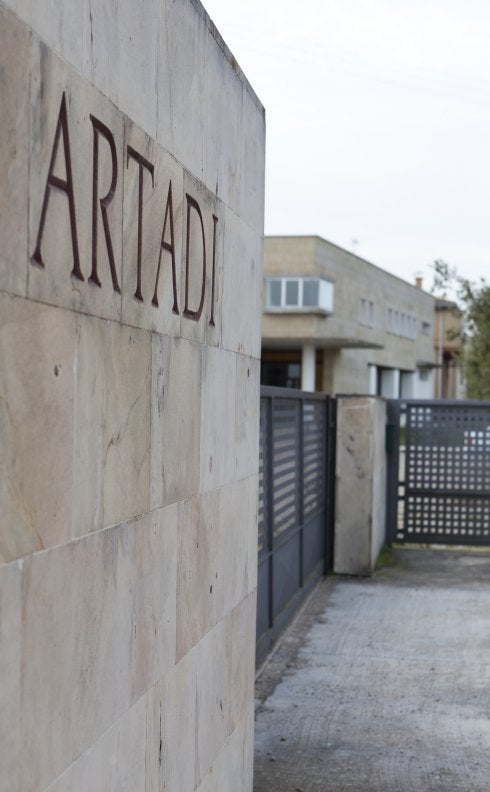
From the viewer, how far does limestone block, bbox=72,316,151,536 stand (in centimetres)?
263

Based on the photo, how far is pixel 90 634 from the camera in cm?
272

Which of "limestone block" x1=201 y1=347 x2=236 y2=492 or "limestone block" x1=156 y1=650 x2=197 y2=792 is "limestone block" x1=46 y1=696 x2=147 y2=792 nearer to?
"limestone block" x1=156 y1=650 x2=197 y2=792

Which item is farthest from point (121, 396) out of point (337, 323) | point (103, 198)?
point (337, 323)

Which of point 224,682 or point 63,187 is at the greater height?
point 63,187

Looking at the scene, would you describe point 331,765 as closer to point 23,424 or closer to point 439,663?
point 439,663

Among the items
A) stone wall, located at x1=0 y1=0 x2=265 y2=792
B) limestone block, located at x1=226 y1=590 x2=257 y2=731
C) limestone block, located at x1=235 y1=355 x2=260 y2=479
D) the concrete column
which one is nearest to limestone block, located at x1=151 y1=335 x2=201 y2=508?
stone wall, located at x1=0 y1=0 x2=265 y2=792

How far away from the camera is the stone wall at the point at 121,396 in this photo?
7.52 feet

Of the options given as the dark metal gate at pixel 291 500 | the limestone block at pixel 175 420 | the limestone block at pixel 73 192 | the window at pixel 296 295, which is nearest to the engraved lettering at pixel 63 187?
the limestone block at pixel 73 192

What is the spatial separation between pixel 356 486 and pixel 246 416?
22.6ft

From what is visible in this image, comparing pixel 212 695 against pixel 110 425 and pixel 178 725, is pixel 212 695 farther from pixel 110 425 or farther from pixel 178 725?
pixel 110 425

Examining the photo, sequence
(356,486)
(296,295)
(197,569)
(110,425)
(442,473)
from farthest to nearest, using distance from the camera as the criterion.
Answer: (296,295) < (442,473) < (356,486) < (197,569) < (110,425)

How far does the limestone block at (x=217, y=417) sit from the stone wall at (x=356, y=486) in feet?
23.2

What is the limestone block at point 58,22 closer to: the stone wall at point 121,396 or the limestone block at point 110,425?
the stone wall at point 121,396

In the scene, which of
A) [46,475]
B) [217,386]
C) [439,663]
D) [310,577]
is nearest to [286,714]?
[439,663]
